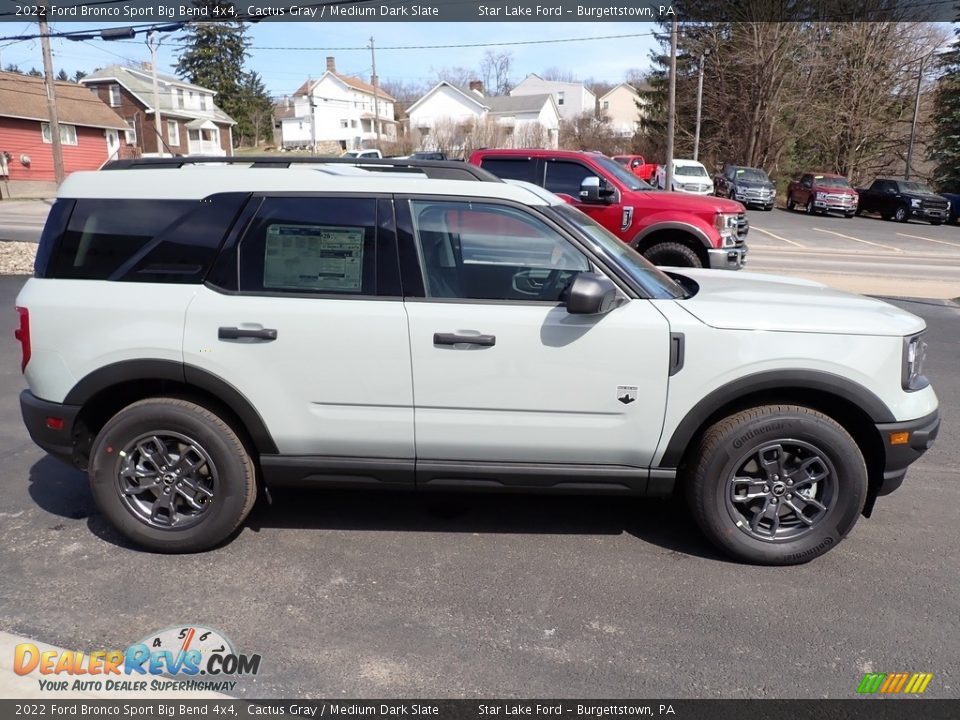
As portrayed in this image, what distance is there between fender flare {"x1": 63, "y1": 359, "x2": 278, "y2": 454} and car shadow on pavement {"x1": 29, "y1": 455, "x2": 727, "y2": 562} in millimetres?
726

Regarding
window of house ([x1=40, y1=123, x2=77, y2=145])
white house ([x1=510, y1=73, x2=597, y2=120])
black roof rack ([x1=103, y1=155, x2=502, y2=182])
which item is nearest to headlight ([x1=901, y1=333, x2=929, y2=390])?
black roof rack ([x1=103, y1=155, x2=502, y2=182])

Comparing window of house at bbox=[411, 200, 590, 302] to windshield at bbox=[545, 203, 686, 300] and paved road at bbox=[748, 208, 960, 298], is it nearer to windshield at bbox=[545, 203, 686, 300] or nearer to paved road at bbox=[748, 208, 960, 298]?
windshield at bbox=[545, 203, 686, 300]

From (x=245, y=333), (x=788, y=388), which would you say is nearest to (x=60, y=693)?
(x=245, y=333)

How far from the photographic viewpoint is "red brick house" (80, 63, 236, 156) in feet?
178

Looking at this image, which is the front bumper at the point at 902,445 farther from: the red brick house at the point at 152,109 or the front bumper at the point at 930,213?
the red brick house at the point at 152,109

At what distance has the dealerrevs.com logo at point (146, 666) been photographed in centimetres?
281

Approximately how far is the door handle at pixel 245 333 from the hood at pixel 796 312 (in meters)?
1.94

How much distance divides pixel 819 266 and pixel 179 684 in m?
15.6

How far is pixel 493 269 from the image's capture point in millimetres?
3805

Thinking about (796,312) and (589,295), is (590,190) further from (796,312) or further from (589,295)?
(589,295)

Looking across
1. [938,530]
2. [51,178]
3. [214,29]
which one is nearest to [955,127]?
[938,530]

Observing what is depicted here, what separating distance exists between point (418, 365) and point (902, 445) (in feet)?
7.46

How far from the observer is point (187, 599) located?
3.38 metres

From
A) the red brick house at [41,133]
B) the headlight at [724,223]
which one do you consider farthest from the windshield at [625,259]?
the red brick house at [41,133]
